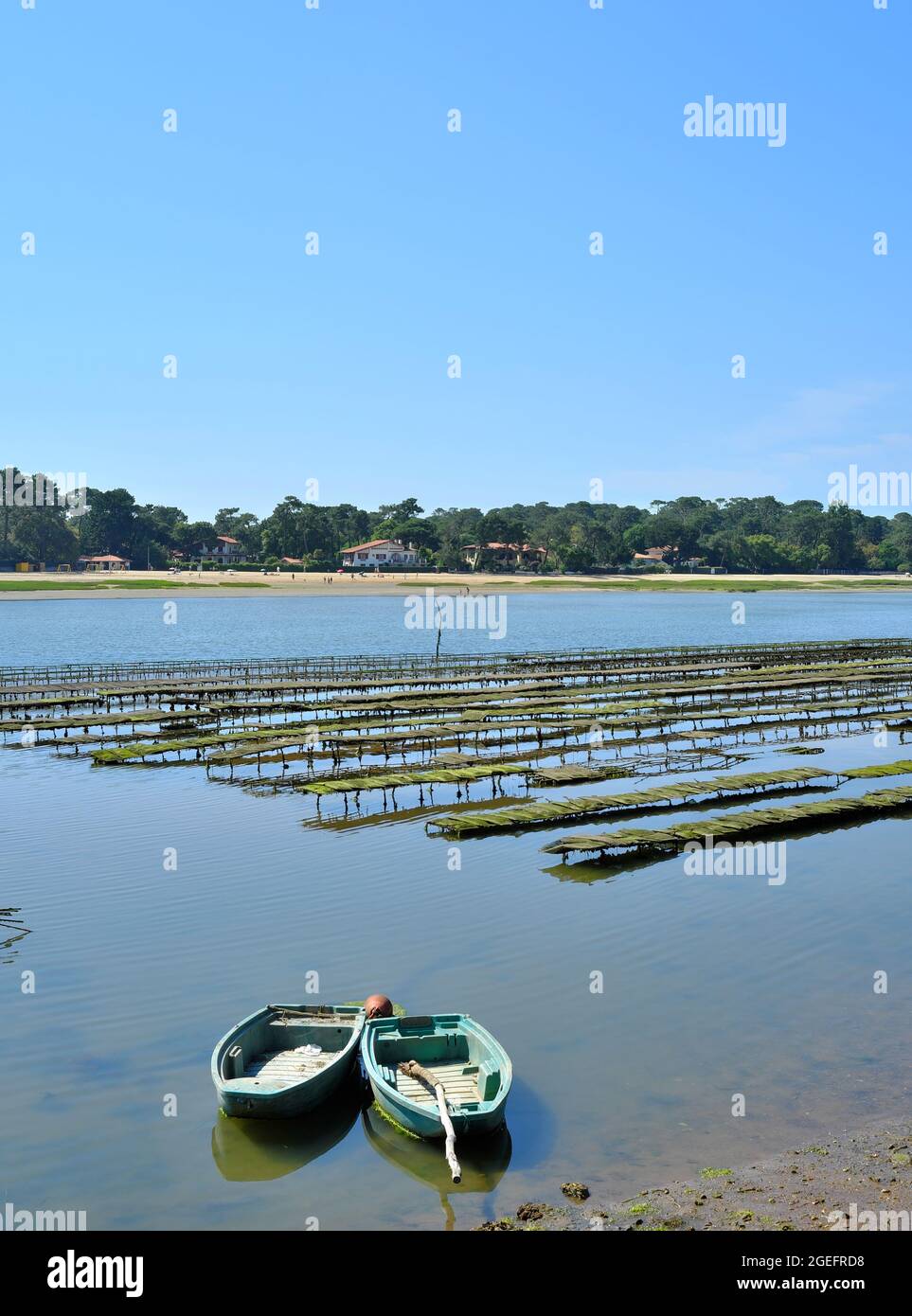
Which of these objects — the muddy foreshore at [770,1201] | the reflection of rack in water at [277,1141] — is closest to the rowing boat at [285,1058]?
the reflection of rack in water at [277,1141]

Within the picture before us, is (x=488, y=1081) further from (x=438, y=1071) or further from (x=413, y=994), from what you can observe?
(x=413, y=994)

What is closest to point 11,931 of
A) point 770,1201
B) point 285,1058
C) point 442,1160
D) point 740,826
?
point 285,1058

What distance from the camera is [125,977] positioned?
2392 cm

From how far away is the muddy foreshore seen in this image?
14.6m

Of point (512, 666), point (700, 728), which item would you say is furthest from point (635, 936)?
point (512, 666)

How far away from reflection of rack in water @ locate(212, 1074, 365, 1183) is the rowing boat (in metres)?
0.20

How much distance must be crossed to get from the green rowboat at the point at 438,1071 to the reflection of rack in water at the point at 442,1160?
229 mm

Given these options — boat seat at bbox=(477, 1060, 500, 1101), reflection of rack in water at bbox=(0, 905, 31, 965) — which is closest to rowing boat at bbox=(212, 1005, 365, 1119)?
boat seat at bbox=(477, 1060, 500, 1101)

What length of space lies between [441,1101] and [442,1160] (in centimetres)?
85

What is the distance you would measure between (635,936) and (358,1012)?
28.6 ft

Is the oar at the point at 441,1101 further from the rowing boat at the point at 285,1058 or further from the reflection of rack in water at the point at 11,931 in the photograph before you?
the reflection of rack in water at the point at 11,931

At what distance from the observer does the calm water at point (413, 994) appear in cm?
1666

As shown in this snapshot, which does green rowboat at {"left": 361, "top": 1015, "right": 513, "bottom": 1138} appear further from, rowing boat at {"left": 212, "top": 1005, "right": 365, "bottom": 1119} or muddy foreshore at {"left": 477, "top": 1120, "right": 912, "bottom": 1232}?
muddy foreshore at {"left": 477, "top": 1120, "right": 912, "bottom": 1232}
